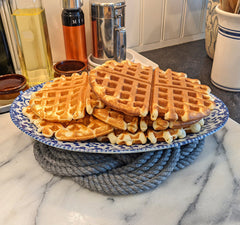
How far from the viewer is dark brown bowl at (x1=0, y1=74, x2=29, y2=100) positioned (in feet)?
2.95

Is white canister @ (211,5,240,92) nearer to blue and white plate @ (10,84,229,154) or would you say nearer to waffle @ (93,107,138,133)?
blue and white plate @ (10,84,229,154)

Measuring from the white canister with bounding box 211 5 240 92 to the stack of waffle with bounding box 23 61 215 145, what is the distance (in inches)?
11.5

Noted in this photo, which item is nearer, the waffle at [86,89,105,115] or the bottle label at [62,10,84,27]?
the waffle at [86,89,105,115]

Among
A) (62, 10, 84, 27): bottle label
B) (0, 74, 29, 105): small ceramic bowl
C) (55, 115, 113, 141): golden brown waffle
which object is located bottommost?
(0, 74, 29, 105): small ceramic bowl

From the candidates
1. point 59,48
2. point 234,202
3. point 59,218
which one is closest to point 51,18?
point 59,48

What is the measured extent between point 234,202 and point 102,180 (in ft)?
0.97

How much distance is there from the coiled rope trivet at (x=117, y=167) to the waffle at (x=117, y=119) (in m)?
0.08

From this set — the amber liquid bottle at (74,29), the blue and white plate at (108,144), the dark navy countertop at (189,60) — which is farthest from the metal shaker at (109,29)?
the blue and white plate at (108,144)

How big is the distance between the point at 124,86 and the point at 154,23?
71 centimetres

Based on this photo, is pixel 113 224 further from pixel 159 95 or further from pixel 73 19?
pixel 73 19

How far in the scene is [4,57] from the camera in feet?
3.36

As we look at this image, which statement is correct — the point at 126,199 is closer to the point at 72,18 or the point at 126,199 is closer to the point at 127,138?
the point at 127,138

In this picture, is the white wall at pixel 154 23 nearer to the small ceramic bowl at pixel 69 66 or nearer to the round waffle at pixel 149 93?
the small ceramic bowl at pixel 69 66

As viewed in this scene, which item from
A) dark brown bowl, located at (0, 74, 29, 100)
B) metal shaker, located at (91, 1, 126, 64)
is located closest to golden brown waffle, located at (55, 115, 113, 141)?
dark brown bowl, located at (0, 74, 29, 100)
